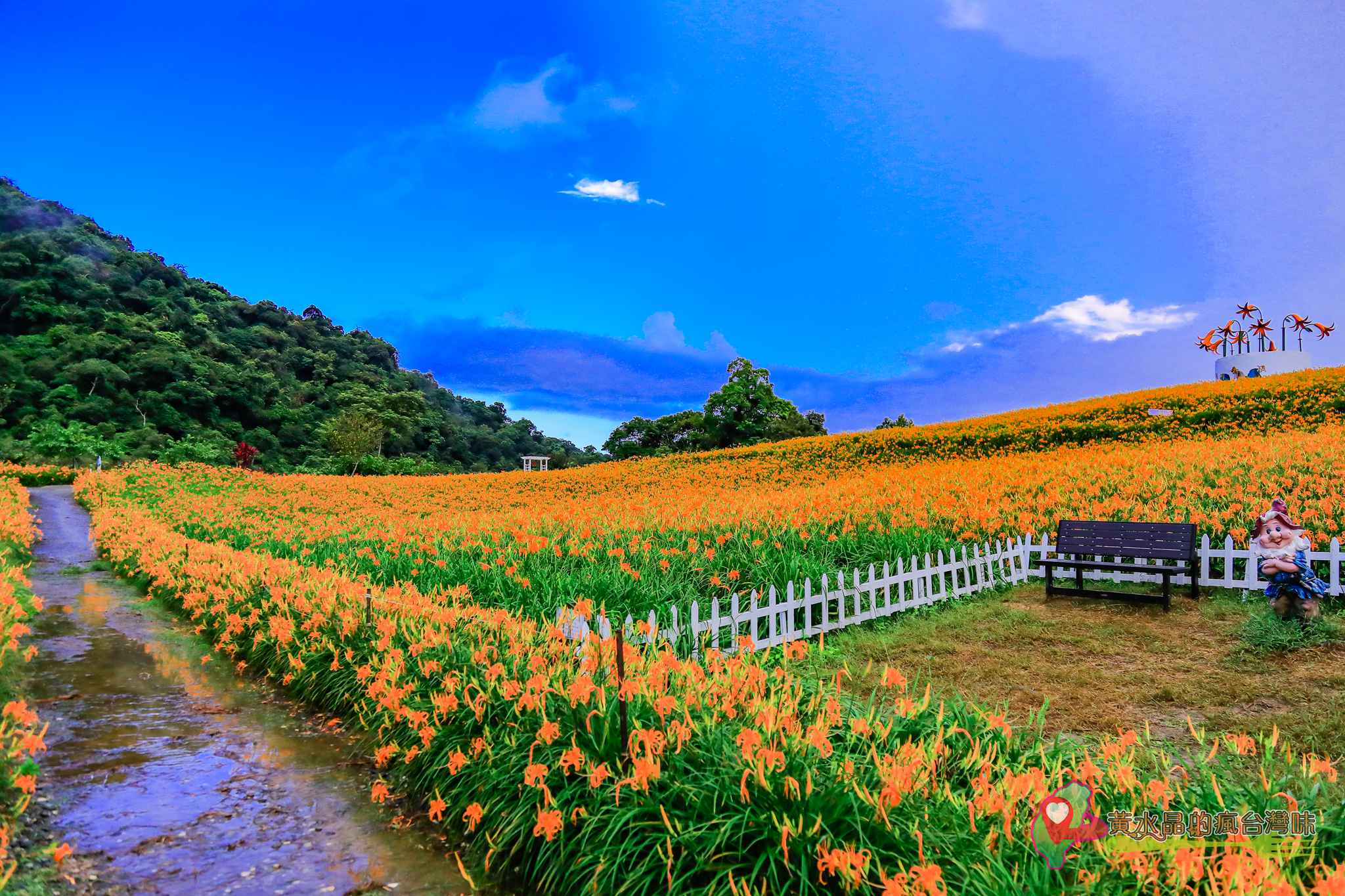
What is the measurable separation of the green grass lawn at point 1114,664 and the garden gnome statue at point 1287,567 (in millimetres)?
348

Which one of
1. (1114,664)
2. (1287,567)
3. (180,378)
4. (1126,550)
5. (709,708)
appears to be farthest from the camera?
(180,378)

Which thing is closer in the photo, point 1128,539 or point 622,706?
point 622,706

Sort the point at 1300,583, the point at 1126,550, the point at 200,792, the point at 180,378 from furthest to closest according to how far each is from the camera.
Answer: the point at 180,378
the point at 1126,550
the point at 1300,583
the point at 200,792

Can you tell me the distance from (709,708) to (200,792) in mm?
3034

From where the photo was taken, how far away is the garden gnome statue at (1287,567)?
268 inches

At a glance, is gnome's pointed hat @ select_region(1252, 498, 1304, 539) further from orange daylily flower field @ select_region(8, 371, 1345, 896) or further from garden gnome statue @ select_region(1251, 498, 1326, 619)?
orange daylily flower field @ select_region(8, 371, 1345, 896)

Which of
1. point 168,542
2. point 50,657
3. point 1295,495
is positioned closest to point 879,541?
point 1295,495

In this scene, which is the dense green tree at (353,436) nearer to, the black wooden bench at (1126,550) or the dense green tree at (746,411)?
the dense green tree at (746,411)

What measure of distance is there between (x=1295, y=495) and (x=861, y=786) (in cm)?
1074

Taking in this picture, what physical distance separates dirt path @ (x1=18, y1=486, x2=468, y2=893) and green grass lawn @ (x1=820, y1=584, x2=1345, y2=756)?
299cm

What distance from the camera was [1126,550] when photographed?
28.9 ft

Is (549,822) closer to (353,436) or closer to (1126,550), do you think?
(1126,550)

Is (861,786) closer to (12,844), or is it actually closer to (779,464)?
(12,844)

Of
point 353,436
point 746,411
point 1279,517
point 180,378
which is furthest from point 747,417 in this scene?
point 1279,517
